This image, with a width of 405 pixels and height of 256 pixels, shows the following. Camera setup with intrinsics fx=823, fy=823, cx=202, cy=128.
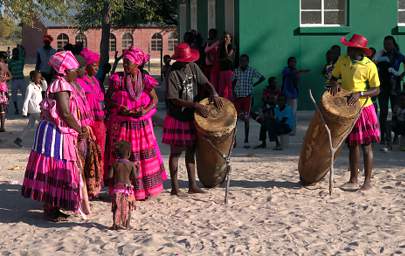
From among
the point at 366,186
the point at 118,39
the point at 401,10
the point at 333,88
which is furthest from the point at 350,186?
the point at 118,39

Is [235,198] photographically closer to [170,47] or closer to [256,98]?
[256,98]

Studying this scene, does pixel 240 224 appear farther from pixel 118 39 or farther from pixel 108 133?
pixel 118 39

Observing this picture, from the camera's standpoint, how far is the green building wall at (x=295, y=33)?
1642 centimetres

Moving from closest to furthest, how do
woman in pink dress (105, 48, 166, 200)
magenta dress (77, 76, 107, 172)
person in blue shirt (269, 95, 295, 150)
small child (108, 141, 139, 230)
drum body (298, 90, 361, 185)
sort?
small child (108, 141, 139, 230) < woman in pink dress (105, 48, 166, 200) < magenta dress (77, 76, 107, 172) < drum body (298, 90, 361, 185) < person in blue shirt (269, 95, 295, 150)

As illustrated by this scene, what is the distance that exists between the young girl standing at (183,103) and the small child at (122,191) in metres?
1.27

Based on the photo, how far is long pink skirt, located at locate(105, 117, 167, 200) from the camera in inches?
316

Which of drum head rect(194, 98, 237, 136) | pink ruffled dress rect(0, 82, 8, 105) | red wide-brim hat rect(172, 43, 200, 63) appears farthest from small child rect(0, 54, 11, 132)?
drum head rect(194, 98, 237, 136)

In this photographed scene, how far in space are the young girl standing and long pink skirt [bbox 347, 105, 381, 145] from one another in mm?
1472

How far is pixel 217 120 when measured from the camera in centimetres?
826

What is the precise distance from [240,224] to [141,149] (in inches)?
53.1

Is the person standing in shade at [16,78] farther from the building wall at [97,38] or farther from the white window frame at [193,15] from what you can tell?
the building wall at [97,38]

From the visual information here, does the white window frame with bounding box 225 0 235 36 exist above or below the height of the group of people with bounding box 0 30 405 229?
above

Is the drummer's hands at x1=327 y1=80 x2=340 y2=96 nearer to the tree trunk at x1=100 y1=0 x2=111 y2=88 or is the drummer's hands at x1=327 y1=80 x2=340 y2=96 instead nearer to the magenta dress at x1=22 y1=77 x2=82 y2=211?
the magenta dress at x1=22 y1=77 x2=82 y2=211

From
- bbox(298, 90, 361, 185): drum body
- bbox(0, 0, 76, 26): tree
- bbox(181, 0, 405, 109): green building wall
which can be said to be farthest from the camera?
bbox(0, 0, 76, 26): tree
